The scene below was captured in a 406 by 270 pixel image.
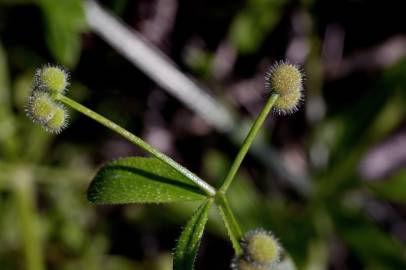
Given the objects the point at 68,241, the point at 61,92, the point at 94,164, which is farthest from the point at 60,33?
the point at 61,92

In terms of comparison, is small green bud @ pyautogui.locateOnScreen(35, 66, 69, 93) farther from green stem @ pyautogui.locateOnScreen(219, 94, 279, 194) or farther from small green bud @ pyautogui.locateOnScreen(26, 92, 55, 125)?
green stem @ pyautogui.locateOnScreen(219, 94, 279, 194)

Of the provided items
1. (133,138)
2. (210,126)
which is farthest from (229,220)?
(210,126)

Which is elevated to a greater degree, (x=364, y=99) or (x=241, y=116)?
(x=241, y=116)

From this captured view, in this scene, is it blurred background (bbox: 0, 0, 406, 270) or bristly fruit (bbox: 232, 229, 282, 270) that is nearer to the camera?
bristly fruit (bbox: 232, 229, 282, 270)

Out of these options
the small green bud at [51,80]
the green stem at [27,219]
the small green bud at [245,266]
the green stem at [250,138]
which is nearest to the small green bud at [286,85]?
the green stem at [250,138]

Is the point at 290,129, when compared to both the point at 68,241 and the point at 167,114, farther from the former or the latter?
the point at 68,241

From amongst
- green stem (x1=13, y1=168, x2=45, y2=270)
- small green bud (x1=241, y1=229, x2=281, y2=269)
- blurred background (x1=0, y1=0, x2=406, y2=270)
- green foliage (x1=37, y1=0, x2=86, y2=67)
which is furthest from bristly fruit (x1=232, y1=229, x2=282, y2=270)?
green stem (x1=13, y1=168, x2=45, y2=270)
